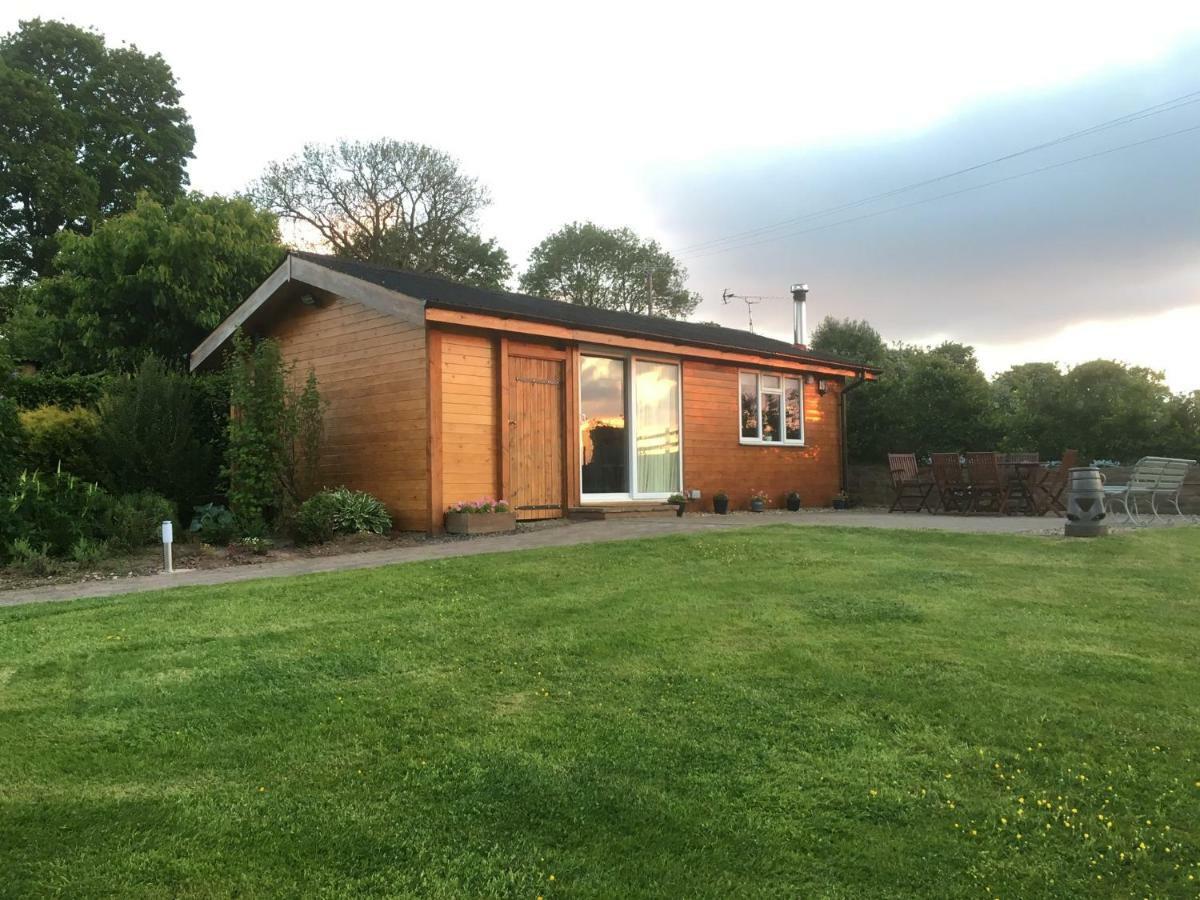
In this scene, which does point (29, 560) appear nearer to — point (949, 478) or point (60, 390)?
point (60, 390)

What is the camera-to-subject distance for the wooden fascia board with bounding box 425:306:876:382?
33.0 feet

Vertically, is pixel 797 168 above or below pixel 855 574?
above

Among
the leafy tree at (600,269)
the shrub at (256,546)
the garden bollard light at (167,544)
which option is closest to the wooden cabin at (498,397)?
the shrub at (256,546)

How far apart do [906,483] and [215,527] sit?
11.0 meters

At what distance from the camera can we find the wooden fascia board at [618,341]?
10062 mm

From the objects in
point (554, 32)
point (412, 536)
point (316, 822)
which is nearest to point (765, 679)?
point (316, 822)

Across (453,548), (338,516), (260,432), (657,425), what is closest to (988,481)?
(657,425)

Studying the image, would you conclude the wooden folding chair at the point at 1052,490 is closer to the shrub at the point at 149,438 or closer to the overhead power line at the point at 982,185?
the overhead power line at the point at 982,185

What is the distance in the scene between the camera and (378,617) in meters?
4.72

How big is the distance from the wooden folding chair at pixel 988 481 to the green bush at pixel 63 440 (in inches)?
510

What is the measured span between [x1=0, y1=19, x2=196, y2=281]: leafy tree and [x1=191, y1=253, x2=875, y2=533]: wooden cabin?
1803 cm

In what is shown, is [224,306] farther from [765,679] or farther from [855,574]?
[765,679]

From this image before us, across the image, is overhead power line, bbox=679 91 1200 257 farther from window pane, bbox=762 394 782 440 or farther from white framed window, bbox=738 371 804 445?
window pane, bbox=762 394 782 440

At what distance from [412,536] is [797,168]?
12.6 metres
